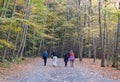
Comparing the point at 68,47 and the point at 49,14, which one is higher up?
the point at 49,14

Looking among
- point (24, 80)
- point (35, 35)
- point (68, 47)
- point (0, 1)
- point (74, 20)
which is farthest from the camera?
point (68, 47)

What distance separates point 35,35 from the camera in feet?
136

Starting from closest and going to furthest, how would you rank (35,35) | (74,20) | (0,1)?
(0,1)
(35,35)
(74,20)

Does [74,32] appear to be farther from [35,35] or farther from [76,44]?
[35,35]

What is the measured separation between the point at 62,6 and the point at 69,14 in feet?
6.56

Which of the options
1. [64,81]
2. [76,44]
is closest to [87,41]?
[76,44]

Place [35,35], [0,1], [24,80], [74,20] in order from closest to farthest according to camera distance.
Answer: [24,80] < [0,1] < [35,35] < [74,20]

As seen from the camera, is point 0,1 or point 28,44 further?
point 28,44

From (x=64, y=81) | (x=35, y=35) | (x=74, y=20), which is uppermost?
(x=74, y=20)

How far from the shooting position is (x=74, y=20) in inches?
1754

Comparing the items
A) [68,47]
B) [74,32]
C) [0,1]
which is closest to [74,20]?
[74,32]

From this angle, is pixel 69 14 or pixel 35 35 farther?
pixel 69 14

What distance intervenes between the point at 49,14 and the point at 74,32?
6088 millimetres

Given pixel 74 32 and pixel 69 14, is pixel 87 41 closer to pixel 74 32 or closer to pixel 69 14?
pixel 74 32
